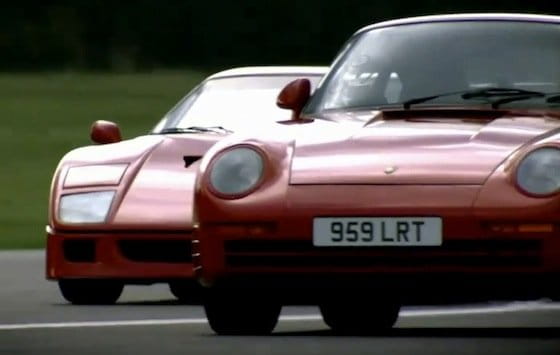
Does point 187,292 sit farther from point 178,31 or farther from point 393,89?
point 178,31

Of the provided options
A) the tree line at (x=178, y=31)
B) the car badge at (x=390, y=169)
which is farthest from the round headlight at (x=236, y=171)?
the tree line at (x=178, y=31)

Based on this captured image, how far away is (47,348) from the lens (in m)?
8.26

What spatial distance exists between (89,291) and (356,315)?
6.79 feet

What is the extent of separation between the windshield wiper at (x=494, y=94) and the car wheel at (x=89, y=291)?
8.21ft

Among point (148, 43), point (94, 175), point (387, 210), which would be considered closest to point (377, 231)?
point (387, 210)

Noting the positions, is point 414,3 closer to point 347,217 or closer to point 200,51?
point 200,51

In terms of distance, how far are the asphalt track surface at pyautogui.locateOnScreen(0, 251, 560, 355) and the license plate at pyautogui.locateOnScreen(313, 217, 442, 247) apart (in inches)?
15.4

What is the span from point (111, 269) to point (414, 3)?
79.8 ft

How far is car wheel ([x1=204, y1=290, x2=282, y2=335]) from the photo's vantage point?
28.0ft

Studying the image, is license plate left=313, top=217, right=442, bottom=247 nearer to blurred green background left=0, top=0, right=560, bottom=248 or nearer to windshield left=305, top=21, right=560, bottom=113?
windshield left=305, top=21, right=560, bottom=113

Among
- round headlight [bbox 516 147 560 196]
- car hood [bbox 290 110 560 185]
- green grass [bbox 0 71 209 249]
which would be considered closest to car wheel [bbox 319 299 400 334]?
car hood [bbox 290 110 560 185]

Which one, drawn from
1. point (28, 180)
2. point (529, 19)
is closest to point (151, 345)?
point (529, 19)

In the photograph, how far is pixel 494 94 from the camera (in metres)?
8.72

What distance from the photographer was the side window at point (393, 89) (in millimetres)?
8812
